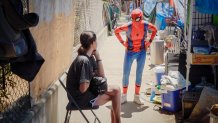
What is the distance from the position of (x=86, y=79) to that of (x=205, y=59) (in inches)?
92.2

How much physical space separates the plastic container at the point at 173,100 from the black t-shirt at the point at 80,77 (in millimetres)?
2128

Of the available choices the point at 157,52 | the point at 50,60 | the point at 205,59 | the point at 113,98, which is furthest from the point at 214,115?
the point at 157,52

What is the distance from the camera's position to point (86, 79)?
4859 millimetres

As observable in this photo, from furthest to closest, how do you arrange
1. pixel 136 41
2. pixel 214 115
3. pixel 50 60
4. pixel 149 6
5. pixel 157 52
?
pixel 149 6 → pixel 157 52 → pixel 136 41 → pixel 50 60 → pixel 214 115

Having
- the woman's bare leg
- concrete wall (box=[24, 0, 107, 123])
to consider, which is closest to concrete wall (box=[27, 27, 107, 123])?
concrete wall (box=[24, 0, 107, 123])

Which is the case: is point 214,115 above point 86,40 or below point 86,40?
below

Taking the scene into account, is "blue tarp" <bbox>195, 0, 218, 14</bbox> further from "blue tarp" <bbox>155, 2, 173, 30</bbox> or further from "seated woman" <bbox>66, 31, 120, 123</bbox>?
"blue tarp" <bbox>155, 2, 173, 30</bbox>

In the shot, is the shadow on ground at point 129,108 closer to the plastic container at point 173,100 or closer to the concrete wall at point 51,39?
the plastic container at point 173,100

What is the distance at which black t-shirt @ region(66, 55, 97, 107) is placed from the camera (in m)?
4.88

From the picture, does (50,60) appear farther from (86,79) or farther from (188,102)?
(188,102)

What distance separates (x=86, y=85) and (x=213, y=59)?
246 cm

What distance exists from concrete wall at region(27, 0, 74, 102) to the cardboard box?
2403 mm

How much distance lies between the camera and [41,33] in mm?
4926

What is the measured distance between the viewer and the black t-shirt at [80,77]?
488 centimetres
